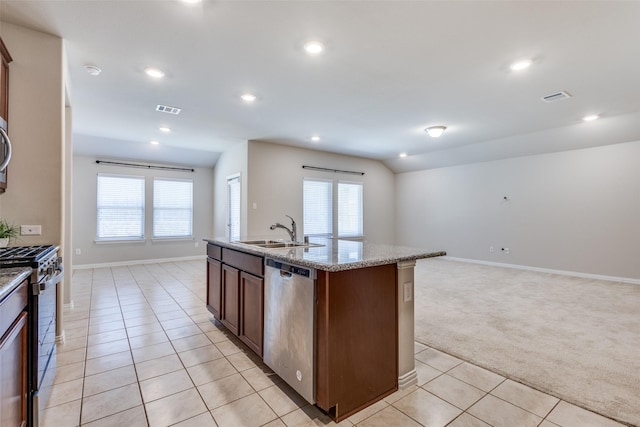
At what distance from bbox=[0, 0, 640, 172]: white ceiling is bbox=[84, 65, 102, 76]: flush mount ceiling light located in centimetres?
7

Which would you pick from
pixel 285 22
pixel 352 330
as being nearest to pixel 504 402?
pixel 352 330

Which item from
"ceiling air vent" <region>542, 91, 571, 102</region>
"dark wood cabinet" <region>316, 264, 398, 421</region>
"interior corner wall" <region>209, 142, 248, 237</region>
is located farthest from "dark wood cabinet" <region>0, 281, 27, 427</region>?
"ceiling air vent" <region>542, 91, 571, 102</region>

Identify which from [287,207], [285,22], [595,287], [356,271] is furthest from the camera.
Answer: [287,207]

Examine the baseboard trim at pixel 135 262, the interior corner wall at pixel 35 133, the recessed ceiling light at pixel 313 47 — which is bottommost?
the baseboard trim at pixel 135 262

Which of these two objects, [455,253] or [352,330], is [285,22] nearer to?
[352,330]

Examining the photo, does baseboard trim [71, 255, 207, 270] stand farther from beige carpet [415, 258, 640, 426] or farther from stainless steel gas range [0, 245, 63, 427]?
stainless steel gas range [0, 245, 63, 427]

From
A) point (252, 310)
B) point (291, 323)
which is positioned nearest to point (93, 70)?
point (252, 310)

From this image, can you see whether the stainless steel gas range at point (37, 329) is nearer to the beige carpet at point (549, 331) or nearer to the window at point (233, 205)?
the beige carpet at point (549, 331)

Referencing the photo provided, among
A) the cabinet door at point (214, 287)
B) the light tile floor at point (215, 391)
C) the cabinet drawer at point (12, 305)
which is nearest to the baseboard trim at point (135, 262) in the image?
the light tile floor at point (215, 391)

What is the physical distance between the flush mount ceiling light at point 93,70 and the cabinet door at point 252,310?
8.39 feet

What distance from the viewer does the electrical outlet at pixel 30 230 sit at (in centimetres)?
238

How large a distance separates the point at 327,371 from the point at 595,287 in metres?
5.34

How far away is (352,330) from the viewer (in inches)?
72.9

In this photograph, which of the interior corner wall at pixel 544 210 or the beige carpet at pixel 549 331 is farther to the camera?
the interior corner wall at pixel 544 210
